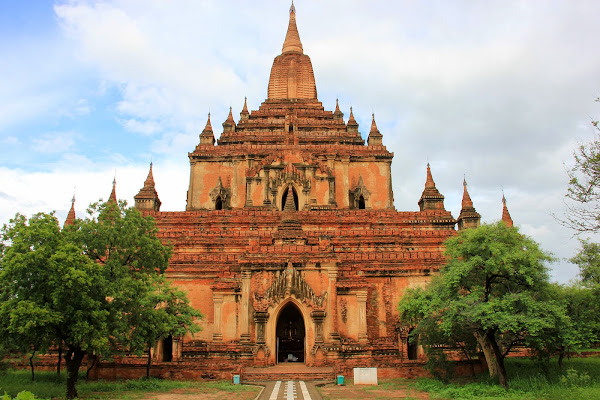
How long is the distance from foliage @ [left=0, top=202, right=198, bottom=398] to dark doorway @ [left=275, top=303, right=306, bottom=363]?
821 centimetres

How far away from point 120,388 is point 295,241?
13.2 metres

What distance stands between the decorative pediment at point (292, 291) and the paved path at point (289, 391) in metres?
4.42

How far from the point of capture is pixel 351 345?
2619cm

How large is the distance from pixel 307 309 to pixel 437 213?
16634 millimetres

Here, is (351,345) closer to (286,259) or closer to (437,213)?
(286,259)

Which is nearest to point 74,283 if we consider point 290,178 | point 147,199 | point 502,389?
point 502,389

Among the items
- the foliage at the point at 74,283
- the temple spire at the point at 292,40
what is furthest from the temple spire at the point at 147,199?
the foliage at the point at 74,283

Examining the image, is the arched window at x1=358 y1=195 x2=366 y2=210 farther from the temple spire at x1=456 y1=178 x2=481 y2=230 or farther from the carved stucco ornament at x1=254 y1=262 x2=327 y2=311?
the carved stucco ornament at x1=254 y1=262 x2=327 y2=311

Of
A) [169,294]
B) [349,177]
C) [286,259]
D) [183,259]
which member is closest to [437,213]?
[349,177]

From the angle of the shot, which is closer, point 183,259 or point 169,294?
point 169,294

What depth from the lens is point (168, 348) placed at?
1120 inches

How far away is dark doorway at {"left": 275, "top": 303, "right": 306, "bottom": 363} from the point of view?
2855 centimetres

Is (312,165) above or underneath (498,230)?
above

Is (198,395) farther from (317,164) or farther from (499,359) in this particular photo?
(317,164)
